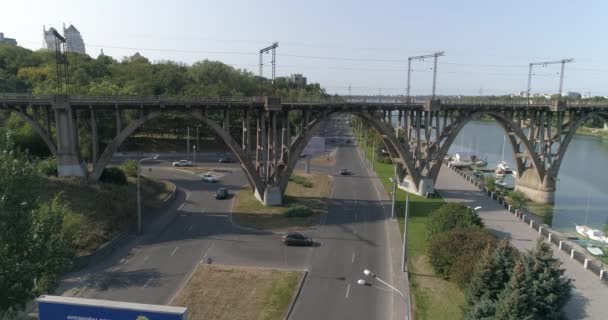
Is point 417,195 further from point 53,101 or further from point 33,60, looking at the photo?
point 33,60

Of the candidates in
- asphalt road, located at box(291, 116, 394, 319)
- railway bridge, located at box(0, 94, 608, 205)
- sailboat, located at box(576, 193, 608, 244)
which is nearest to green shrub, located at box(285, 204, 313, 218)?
asphalt road, located at box(291, 116, 394, 319)

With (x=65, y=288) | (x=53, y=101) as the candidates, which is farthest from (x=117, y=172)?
(x=65, y=288)

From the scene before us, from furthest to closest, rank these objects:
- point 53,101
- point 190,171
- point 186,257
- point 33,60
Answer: point 33,60 < point 190,171 < point 53,101 < point 186,257

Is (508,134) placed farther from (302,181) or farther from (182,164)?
(182,164)

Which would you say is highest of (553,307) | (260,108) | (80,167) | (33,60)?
(33,60)

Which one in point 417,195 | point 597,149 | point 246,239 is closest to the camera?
point 246,239

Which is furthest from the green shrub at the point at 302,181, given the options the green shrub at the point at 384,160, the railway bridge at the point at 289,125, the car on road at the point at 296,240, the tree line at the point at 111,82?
the green shrub at the point at 384,160

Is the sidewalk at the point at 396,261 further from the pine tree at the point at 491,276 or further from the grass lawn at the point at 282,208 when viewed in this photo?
the grass lawn at the point at 282,208
